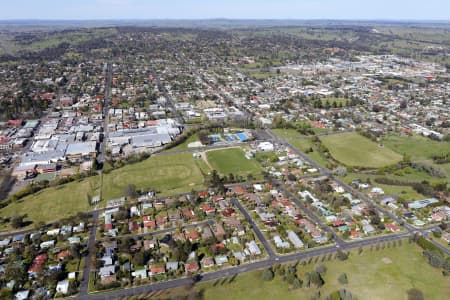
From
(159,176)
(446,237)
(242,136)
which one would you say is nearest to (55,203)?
(159,176)

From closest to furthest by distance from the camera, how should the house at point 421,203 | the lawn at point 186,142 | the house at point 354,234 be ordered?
the house at point 354,234, the house at point 421,203, the lawn at point 186,142

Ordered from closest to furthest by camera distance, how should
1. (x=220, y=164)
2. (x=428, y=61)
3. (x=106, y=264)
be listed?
(x=106, y=264)
(x=220, y=164)
(x=428, y=61)

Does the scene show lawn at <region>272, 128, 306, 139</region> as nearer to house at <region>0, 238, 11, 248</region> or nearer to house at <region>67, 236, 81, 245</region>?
house at <region>67, 236, 81, 245</region>

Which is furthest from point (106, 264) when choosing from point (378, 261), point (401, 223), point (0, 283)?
point (401, 223)

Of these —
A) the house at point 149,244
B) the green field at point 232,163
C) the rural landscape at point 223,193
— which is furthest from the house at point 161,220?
the green field at point 232,163

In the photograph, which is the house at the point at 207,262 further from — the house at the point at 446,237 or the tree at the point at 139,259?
the house at the point at 446,237

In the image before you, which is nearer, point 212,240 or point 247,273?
point 247,273

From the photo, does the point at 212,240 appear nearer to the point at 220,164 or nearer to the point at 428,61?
the point at 220,164
